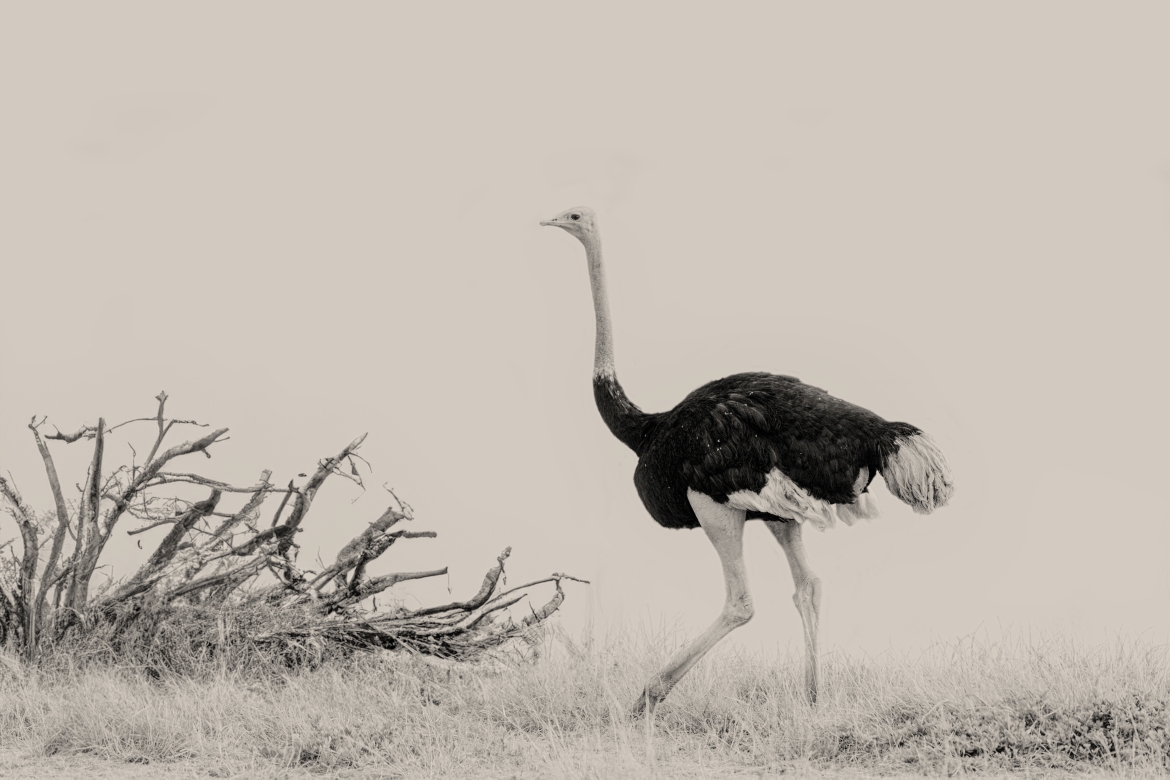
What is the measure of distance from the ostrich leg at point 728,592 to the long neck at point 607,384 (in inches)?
26.9

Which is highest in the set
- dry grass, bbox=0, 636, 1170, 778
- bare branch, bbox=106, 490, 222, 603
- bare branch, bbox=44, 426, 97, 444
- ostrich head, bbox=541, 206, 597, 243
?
ostrich head, bbox=541, 206, 597, 243

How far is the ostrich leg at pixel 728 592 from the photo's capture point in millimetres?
7227

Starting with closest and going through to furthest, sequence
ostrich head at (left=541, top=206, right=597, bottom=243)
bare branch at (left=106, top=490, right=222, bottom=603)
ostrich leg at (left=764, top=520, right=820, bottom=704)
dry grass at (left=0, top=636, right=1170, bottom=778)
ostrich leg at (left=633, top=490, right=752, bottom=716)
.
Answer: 1. dry grass at (left=0, top=636, right=1170, bottom=778)
2. ostrich leg at (left=633, top=490, right=752, bottom=716)
3. ostrich leg at (left=764, top=520, right=820, bottom=704)
4. ostrich head at (left=541, top=206, right=597, bottom=243)
5. bare branch at (left=106, top=490, right=222, bottom=603)

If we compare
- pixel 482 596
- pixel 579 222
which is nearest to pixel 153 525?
pixel 482 596

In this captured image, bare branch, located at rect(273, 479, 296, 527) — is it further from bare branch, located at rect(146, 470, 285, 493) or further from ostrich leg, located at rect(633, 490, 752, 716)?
ostrich leg, located at rect(633, 490, 752, 716)

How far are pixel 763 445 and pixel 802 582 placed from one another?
45.1 inches

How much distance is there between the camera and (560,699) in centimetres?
771

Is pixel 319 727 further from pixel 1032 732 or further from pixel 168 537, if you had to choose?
pixel 1032 732

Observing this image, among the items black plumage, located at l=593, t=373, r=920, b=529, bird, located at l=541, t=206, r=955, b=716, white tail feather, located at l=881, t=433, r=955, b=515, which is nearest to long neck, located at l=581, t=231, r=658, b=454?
bird, located at l=541, t=206, r=955, b=716

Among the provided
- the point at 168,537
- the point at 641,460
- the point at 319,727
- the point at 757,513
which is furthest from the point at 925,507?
the point at 168,537

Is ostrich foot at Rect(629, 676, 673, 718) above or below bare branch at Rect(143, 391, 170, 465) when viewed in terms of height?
below

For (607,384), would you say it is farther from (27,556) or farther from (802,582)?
(27,556)

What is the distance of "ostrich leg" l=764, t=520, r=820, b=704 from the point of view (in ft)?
25.5

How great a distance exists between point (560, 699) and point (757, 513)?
1.54 m
